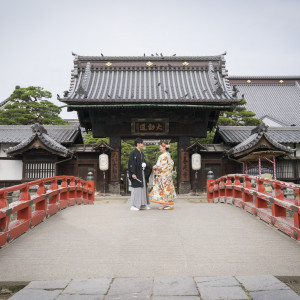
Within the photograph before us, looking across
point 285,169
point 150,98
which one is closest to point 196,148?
point 150,98

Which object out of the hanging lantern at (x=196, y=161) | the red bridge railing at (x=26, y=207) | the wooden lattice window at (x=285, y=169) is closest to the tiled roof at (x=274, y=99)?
the wooden lattice window at (x=285, y=169)

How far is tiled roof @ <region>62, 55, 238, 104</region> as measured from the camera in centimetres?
1429

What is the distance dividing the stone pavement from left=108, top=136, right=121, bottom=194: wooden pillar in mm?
11632

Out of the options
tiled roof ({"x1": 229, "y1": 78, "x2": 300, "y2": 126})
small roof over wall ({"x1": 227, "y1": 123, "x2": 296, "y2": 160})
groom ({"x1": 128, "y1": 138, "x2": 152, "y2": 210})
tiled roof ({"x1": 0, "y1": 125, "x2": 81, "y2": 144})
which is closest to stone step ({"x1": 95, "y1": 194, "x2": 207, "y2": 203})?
small roof over wall ({"x1": 227, "y1": 123, "x2": 296, "y2": 160})

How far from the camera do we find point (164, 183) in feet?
27.1

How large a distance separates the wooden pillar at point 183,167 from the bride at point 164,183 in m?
6.77

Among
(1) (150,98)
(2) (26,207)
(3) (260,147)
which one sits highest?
(1) (150,98)

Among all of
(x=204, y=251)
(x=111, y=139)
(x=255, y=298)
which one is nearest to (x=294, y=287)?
(x=255, y=298)

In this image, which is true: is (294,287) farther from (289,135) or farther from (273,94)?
(273,94)

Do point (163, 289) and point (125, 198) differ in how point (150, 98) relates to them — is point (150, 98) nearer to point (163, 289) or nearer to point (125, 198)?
point (125, 198)

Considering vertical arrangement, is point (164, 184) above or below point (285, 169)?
below

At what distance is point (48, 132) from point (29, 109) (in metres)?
4.24

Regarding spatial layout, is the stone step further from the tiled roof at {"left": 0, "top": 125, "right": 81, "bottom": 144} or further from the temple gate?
the tiled roof at {"left": 0, "top": 125, "right": 81, "bottom": 144}

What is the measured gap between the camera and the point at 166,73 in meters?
17.0
